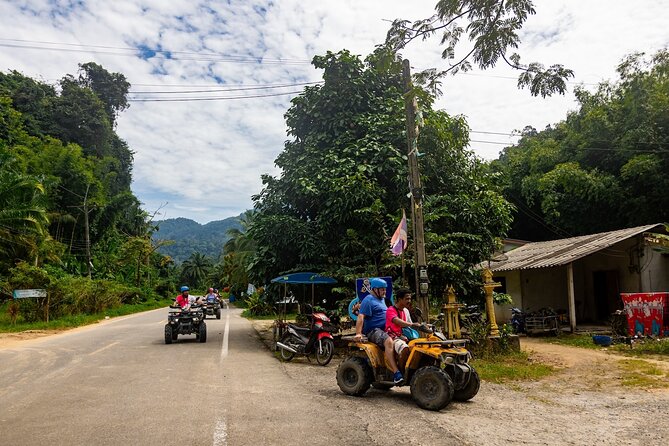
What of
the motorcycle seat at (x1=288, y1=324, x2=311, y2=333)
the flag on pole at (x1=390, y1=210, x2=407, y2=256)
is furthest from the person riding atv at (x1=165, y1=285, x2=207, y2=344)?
the flag on pole at (x1=390, y1=210, x2=407, y2=256)

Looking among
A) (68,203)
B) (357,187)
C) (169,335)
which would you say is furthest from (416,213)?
(68,203)

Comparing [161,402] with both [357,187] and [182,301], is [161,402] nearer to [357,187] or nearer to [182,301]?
[357,187]

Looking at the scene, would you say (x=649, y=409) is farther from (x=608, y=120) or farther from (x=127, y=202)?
(x=127, y=202)

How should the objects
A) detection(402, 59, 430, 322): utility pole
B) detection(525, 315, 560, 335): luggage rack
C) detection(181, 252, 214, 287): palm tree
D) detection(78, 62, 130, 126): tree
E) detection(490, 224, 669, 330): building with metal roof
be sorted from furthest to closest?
detection(181, 252, 214, 287): palm tree → detection(78, 62, 130, 126): tree → detection(490, 224, 669, 330): building with metal roof → detection(525, 315, 560, 335): luggage rack → detection(402, 59, 430, 322): utility pole

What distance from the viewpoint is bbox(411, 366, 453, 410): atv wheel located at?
20.1 ft

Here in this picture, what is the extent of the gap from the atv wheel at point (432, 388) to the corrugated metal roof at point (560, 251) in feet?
35.0

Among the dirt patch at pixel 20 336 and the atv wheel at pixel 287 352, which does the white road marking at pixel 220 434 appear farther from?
the dirt patch at pixel 20 336

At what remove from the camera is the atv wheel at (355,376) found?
23.1ft

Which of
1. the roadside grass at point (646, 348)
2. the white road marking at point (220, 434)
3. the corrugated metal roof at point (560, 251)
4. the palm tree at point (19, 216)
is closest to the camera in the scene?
the white road marking at point (220, 434)

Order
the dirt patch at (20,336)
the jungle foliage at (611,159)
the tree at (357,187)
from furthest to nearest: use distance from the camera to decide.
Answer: the jungle foliage at (611,159), the dirt patch at (20,336), the tree at (357,187)

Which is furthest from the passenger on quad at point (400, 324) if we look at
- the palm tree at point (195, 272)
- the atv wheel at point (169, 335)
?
the palm tree at point (195, 272)

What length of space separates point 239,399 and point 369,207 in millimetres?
6252

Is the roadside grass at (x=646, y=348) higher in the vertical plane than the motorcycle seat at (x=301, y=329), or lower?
lower

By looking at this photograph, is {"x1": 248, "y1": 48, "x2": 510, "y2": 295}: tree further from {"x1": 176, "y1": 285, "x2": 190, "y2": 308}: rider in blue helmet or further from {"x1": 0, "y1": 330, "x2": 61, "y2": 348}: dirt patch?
{"x1": 0, "y1": 330, "x2": 61, "y2": 348}: dirt patch
